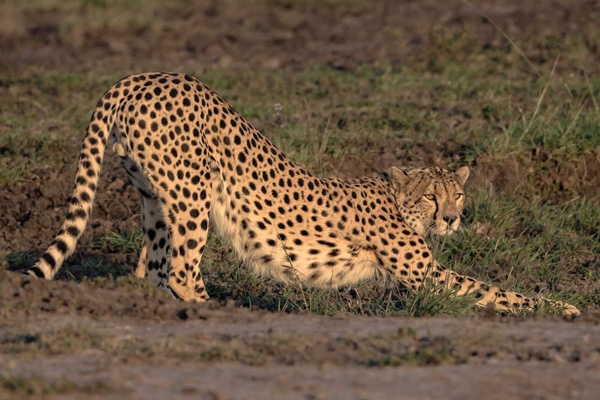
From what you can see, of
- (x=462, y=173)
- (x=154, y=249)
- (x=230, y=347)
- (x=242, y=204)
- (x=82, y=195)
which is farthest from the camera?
(x=462, y=173)

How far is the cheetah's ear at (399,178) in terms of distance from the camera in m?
7.10

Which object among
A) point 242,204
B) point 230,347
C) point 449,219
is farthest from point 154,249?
point 230,347

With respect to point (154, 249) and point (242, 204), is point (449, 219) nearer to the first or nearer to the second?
point (242, 204)

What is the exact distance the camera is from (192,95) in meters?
6.55

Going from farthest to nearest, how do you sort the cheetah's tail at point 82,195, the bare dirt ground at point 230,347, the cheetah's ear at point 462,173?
the cheetah's ear at point 462,173 < the cheetah's tail at point 82,195 < the bare dirt ground at point 230,347

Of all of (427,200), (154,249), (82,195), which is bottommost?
(154,249)

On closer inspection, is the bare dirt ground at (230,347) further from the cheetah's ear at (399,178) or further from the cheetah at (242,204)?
the cheetah's ear at (399,178)

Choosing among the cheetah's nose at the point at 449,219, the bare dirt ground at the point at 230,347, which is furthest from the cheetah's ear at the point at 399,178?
the bare dirt ground at the point at 230,347

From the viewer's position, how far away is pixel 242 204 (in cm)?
663

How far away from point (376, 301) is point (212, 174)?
121 cm

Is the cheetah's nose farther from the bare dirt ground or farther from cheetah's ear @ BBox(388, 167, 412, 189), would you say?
the bare dirt ground

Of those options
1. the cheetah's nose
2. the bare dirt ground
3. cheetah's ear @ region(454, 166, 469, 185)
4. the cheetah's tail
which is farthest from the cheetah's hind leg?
cheetah's ear @ region(454, 166, 469, 185)

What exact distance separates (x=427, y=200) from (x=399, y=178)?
8.6 inches

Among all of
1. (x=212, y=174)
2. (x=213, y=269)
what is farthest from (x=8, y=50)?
(x=212, y=174)
